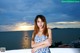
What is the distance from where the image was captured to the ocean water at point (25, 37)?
368cm

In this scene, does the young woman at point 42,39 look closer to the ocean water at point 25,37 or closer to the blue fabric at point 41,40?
the blue fabric at point 41,40

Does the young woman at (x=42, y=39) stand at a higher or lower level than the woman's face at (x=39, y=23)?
lower

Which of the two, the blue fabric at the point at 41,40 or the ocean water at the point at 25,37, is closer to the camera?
the blue fabric at the point at 41,40

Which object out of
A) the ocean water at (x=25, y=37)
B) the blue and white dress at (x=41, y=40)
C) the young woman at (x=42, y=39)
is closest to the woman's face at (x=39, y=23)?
the young woman at (x=42, y=39)

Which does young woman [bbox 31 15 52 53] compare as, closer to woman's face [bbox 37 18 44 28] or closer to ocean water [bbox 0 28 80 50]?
woman's face [bbox 37 18 44 28]

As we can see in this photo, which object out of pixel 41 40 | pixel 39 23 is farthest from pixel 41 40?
pixel 39 23

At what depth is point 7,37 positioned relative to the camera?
3.68 meters

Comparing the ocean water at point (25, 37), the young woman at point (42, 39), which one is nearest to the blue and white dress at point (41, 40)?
the young woman at point (42, 39)

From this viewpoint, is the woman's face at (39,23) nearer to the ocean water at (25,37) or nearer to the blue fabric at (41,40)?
the blue fabric at (41,40)

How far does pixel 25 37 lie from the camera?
3695 mm

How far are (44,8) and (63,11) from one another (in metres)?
0.32

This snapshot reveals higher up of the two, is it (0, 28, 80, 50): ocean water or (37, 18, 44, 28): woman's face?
(37, 18, 44, 28): woman's face

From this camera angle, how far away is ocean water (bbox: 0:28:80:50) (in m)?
3.68

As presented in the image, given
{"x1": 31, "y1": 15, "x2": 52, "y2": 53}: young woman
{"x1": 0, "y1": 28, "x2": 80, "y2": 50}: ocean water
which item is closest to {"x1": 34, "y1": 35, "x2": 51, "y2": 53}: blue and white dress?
{"x1": 31, "y1": 15, "x2": 52, "y2": 53}: young woman
